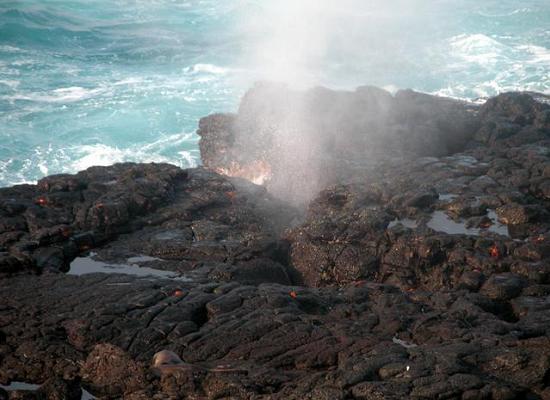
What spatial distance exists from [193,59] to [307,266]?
102 ft

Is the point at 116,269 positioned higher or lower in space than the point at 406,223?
lower

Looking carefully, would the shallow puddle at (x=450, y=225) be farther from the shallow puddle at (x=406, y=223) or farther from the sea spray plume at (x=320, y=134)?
the sea spray plume at (x=320, y=134)

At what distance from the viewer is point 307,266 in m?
14.8

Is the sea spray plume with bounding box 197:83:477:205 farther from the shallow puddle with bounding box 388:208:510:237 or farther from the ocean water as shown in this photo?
the ocean water

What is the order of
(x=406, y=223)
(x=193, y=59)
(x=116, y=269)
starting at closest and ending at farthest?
(x=116, y=269)
(x=406, y=223)
(x=193, y=59)

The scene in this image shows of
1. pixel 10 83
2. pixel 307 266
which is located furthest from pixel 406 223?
pixel 10 83

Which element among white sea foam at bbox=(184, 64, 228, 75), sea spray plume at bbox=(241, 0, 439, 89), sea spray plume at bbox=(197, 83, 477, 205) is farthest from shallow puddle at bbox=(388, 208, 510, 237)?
white sea foam at bbox=(184, 64, 228, 75)

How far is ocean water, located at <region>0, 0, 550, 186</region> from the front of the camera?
30.6m

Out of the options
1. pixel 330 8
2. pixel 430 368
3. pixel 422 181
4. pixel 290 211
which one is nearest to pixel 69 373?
pixel 430 368

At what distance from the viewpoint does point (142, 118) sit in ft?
108

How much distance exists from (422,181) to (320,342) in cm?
731

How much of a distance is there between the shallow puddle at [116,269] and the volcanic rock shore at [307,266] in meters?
0.06

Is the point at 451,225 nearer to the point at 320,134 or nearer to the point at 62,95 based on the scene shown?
the point at 320,134

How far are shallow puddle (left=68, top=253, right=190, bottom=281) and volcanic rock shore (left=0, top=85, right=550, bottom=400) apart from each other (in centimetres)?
6
